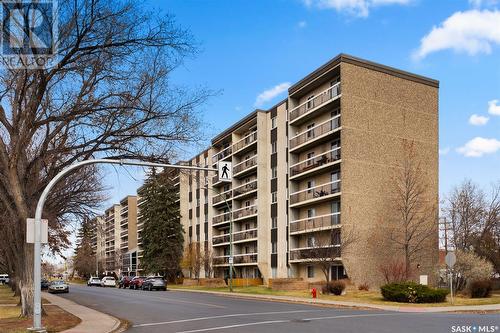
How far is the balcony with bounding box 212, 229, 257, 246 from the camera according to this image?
58.1 m

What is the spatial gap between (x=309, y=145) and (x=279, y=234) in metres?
9.72

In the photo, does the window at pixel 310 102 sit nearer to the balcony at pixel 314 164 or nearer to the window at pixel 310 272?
the balcony at pixel 314 164

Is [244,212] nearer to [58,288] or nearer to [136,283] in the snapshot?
[136,283]

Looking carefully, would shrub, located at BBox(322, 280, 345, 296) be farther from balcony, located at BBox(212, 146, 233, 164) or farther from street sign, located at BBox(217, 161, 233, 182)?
balcony, located at BBox(212, 146, 233, 164)

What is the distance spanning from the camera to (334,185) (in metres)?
44.1

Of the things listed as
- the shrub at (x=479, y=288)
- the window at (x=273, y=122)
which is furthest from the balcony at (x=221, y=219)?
the shrub at (x=479, y=288)

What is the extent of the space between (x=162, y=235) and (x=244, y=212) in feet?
65.0

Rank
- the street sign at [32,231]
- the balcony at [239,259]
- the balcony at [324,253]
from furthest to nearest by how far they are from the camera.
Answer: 1. the balcony at [239,259]
2. the balcony at [324,253]
3. the street sign at [32,231]

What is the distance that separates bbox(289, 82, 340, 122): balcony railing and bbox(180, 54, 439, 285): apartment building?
0.09 m

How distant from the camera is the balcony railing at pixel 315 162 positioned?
44.2 meters

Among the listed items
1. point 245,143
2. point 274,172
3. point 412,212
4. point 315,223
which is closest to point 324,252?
point 315,223

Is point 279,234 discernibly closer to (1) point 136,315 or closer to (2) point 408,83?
(2) point 408,83

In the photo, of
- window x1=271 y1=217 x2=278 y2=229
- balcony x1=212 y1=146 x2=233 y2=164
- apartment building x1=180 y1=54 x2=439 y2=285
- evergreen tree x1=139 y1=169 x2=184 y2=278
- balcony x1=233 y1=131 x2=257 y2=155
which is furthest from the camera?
evergreen tree x1=139 y1=169 x2=184 y2=278

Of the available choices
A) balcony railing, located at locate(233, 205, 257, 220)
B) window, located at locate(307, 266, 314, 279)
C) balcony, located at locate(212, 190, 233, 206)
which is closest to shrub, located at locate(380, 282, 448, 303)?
window, located at locate(307, 266, 314, 279)
